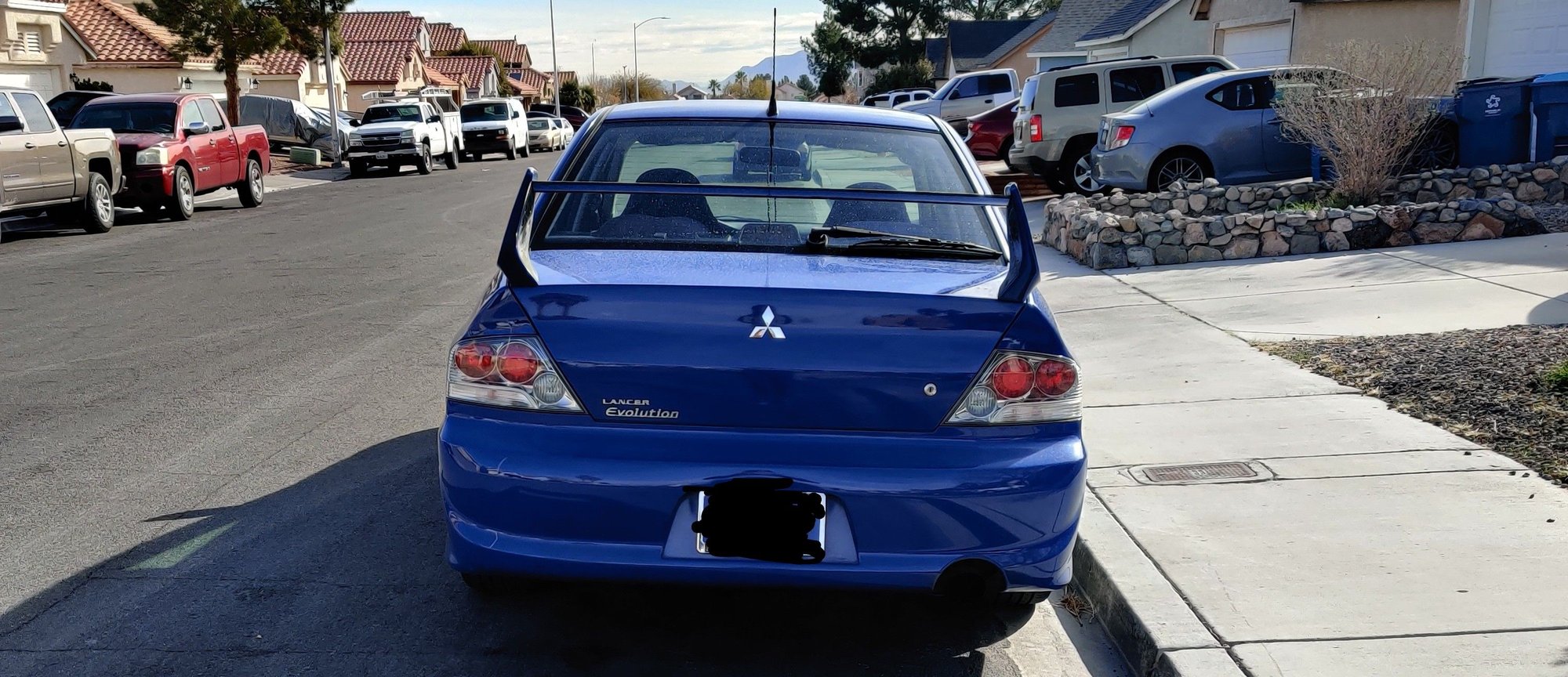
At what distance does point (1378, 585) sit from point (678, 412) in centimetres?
234

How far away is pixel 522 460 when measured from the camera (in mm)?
3502

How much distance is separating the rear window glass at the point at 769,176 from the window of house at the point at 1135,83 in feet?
47.0

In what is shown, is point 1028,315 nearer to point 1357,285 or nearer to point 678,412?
point 678,412

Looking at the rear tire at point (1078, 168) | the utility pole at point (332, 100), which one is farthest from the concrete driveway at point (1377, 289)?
the utility pole at point (332, 100)

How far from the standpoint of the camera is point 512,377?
3.57 m

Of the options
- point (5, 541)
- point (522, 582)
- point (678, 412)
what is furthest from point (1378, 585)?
point (5, 541)

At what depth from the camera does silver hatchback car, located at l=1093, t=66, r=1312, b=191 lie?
581 inches

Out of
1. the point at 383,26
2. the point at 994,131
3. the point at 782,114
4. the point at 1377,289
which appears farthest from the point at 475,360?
the point at 383,26

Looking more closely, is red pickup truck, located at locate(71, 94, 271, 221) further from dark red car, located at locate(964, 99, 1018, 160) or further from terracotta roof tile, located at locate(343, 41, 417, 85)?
terracotta roof tile, located at locate(343, 41, 417, 85)

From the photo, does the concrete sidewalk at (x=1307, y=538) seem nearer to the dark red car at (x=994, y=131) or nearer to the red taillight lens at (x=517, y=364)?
the red taillight lens at (x=517, y=364)

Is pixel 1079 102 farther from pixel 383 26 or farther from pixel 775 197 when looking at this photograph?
pixel 383 26

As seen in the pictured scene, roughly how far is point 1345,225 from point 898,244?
336 inches

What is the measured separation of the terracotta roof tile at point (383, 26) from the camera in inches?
3000

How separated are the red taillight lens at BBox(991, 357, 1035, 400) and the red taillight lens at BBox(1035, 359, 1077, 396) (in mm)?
32
